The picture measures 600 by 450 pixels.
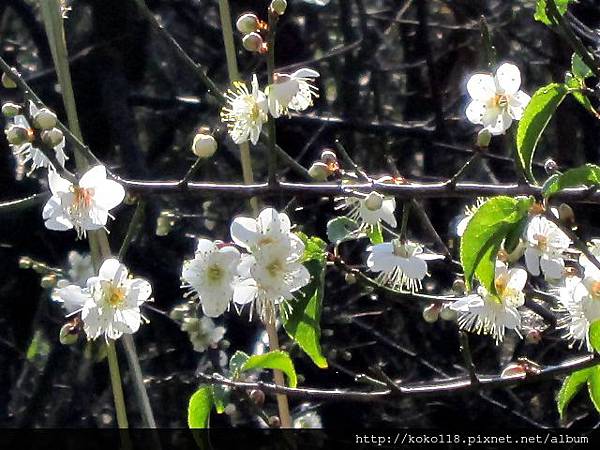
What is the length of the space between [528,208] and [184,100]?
2364 mm

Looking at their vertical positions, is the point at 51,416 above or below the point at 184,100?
below

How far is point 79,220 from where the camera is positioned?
133 cm

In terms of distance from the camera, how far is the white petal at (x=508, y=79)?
56.9 inches

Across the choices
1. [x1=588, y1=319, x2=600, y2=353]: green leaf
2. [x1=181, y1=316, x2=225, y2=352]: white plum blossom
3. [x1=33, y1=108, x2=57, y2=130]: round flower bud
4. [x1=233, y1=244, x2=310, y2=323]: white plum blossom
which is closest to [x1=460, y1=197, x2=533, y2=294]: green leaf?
[x1=588, y1=319, x2=600, y2=353]: green leaf

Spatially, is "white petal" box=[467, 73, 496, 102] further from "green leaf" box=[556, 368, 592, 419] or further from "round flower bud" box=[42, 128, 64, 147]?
"round flower bud" box=[42, 128, 64, 147]

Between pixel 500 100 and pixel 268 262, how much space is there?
1.36 feet

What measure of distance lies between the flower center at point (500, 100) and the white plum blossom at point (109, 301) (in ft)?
1.78

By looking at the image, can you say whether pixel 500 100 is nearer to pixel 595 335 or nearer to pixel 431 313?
pixel 431 313

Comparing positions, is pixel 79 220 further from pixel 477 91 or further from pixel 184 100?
pixel 184 100

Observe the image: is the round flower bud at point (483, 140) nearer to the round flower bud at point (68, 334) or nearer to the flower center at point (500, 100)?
the flower center at point (500, 100)

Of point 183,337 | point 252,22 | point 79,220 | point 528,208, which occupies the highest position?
point 183,337

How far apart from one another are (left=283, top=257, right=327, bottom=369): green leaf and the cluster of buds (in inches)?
4.3

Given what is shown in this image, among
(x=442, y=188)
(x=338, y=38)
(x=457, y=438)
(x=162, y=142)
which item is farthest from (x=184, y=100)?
(x=442, y=188)

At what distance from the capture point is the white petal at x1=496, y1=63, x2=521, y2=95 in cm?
145
